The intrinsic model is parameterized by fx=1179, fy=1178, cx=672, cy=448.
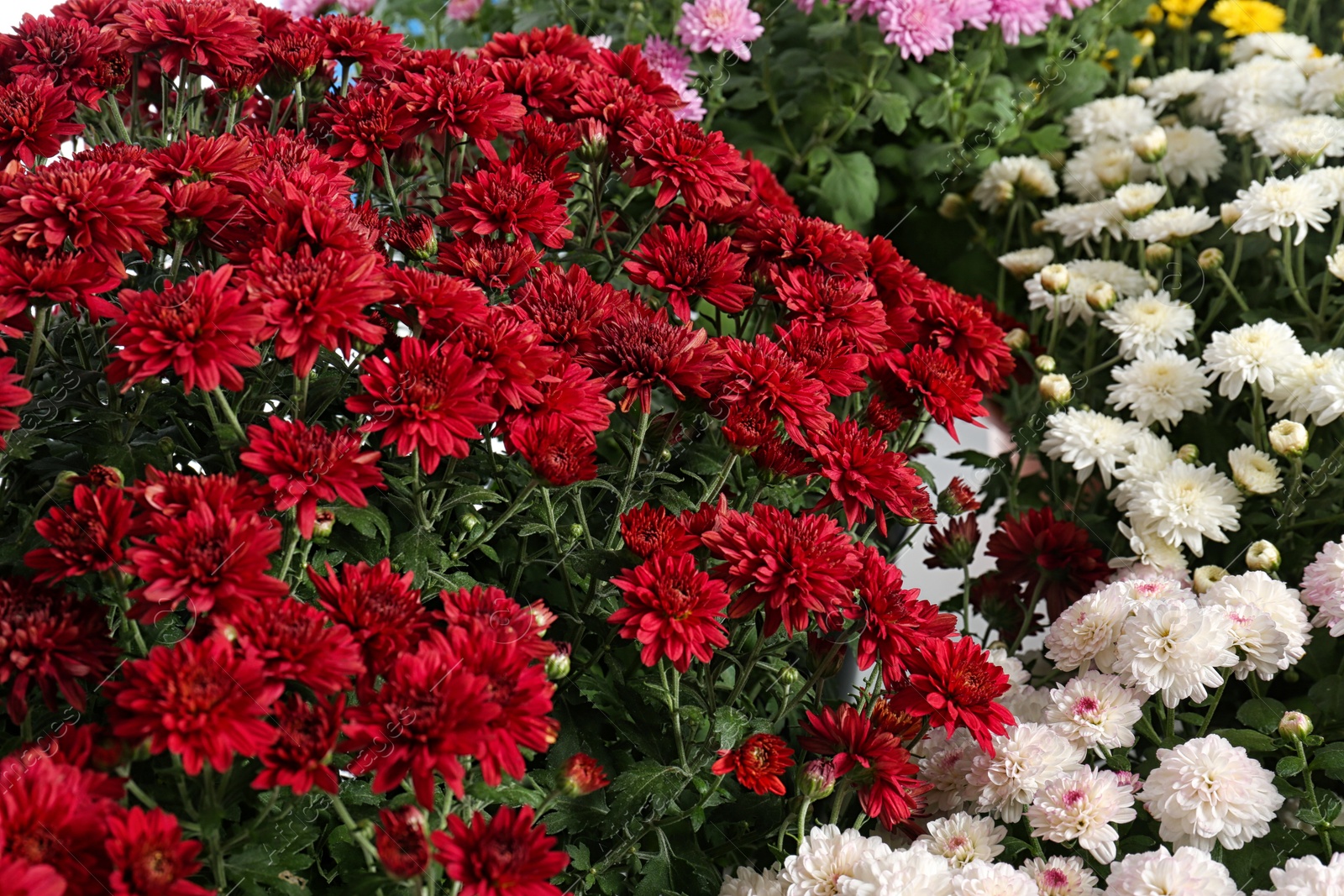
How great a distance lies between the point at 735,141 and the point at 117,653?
1295 millimetres

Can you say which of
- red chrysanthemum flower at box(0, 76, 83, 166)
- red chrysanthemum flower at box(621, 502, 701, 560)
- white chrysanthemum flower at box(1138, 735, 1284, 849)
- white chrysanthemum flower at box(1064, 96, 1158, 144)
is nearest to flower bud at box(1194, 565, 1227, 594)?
white chrysanthemum flower at box(1138, 735, 1284, 849)

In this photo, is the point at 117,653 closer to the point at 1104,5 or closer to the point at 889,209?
the point at 889,209

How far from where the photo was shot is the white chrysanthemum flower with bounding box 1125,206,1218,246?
1.51 m

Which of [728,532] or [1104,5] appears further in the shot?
[1104,5]

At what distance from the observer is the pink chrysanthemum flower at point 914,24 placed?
1.58 meters

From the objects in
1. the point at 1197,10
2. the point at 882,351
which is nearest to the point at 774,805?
the point at 882,351

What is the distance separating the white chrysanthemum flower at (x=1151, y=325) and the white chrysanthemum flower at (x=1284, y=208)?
128 millimetres

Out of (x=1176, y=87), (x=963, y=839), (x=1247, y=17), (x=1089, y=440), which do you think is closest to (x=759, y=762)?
(x=963, y=839)

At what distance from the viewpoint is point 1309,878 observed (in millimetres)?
839

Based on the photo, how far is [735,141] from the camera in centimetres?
180

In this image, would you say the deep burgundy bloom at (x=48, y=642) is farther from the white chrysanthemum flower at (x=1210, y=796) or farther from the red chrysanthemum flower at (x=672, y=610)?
the white chrysanthemum flower at (x=1210, y=796)

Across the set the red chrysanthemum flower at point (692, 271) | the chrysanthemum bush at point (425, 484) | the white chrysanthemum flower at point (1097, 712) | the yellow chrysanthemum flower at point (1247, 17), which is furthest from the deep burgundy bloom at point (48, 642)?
the yellow chrysanthemum flower at point (1247, 17)

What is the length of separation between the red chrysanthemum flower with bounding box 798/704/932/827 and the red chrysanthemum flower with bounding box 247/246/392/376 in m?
0.47

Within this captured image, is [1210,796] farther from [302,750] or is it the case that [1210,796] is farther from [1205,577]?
[302,750]
